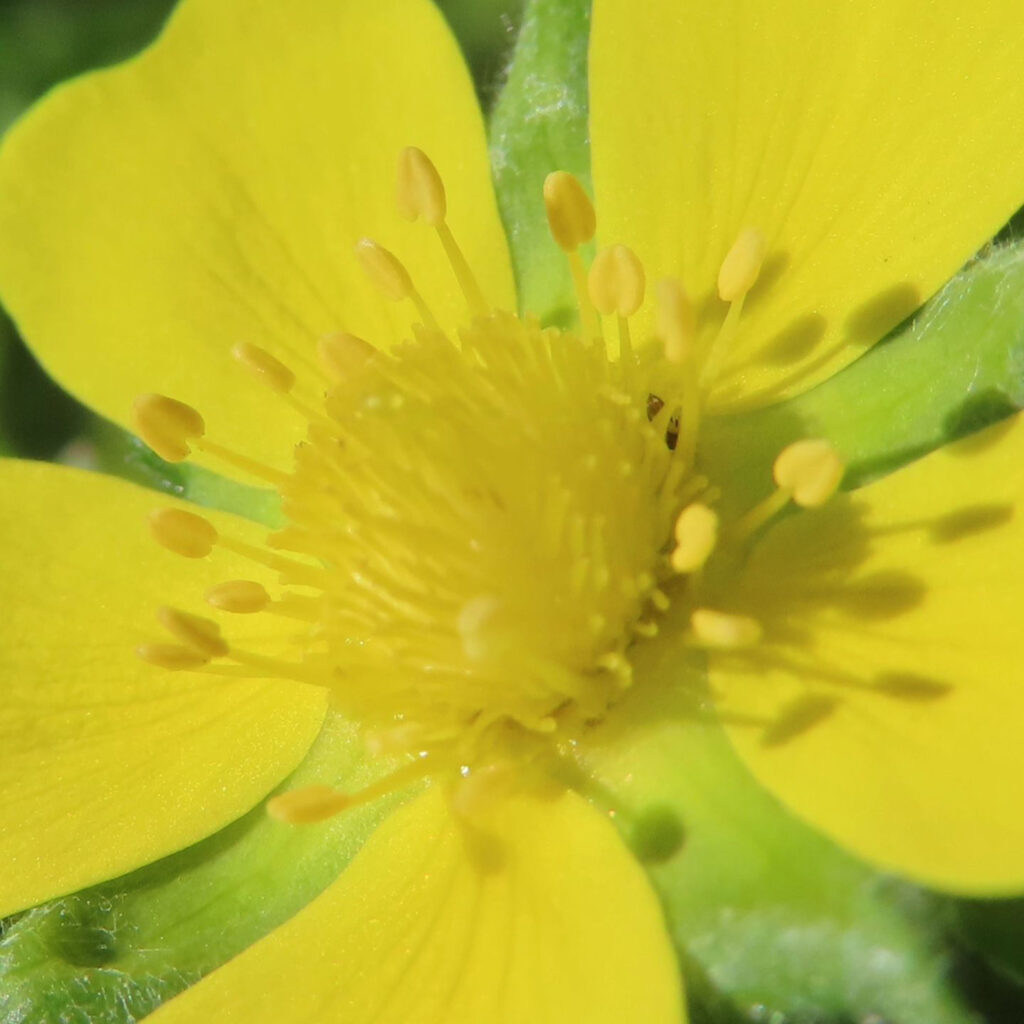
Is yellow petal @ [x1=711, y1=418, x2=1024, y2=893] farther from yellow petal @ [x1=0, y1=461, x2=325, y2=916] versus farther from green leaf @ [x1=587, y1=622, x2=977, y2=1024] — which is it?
yellow petal @ [x1=0, y1=461, x2=325, y2=916]

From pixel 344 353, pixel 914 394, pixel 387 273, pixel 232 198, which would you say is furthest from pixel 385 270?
pixel 914 394

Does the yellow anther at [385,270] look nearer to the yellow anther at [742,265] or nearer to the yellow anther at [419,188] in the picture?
the yellow anther at [419,188]

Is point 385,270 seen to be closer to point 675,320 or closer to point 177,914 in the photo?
point 675,320

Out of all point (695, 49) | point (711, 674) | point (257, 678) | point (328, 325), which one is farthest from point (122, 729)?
point (695, 49)

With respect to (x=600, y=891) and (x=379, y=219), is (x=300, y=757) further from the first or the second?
(x=379, y=219)

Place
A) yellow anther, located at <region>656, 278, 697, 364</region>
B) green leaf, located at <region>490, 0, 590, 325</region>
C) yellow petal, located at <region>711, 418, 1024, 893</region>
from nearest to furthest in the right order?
yellow petal, located at <region>711, 418, 1024, 893</region>, yellow anther, located at <region>656, 278, 697, 364</region>, green leaf, located at <region>490, 0, 590, 325</region>

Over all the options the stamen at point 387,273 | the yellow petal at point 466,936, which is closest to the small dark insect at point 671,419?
the stamen at point 387,273

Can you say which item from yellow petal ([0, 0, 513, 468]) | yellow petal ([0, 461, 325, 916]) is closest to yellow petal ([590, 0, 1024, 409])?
yellow petal ([0, 0, 513, 468])
